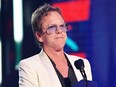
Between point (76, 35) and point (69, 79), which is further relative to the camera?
point (76, 35)

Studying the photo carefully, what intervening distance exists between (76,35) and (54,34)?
1379 millimetres

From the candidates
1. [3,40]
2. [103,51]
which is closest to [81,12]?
[103,51]

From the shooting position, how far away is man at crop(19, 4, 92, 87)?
6.06ft

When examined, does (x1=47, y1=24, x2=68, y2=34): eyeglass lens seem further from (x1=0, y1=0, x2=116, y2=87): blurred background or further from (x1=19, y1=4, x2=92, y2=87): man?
(x1=0, y1=0, x2=116, y2=87): blurred background

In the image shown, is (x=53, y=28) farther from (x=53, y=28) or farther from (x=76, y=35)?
(x=76, y=35)

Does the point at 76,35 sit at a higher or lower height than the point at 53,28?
lower

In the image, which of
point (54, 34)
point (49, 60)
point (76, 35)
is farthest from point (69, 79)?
point (76, 35)

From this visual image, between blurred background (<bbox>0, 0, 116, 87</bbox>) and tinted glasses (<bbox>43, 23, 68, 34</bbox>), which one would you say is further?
blurred background (<bbox>0, 0, 116, 87</bbox>)

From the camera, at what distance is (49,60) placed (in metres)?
1.97

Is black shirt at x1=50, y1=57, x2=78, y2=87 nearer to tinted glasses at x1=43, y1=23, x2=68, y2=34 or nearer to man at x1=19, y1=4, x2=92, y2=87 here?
man at x1=19, y1=4, x2=92, y2=87

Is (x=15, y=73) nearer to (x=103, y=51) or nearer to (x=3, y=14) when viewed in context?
(x=3, y=14)

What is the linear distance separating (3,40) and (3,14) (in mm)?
276

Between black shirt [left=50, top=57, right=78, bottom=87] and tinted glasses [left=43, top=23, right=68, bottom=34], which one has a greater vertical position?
tinted glasses [left=43, top=23, right=68, bottom=34]

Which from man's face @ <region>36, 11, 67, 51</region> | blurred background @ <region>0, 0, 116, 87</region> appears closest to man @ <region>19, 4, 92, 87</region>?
man's face @ <region>36, 11, 67, 51</region>
